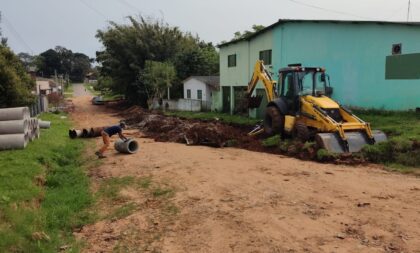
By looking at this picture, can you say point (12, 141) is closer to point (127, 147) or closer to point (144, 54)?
point (127, 147)

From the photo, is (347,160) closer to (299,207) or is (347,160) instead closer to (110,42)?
(299,207)

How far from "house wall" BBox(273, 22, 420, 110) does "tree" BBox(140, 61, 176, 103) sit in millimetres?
16493

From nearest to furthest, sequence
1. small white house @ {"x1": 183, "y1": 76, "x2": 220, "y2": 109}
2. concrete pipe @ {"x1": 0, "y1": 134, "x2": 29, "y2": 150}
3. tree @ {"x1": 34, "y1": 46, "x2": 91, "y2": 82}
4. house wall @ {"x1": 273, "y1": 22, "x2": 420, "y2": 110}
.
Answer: concrete pipe @ {"x1": 0, "y1": 134, "x2": 29, "y2": 150}, house wall @ {"x1": 273, "y1": 22, "x2": 420, "y2": 110}, small white house @ {"x1": 183, "y1": 76, "x2": 220, "y2": 109}, tree @ {"x1": 34, "y1": 46, "x2": 91, "y2": 82}

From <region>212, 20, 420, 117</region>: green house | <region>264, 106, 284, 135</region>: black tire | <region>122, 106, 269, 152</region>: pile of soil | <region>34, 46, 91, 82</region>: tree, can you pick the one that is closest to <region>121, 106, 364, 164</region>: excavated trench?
<region>122, 106, 269, 152</region>: pile of soil

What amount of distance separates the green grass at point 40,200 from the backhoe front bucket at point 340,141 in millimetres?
7143

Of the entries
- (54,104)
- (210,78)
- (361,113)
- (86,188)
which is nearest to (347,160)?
(86,188)

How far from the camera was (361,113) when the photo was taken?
20.9 meters

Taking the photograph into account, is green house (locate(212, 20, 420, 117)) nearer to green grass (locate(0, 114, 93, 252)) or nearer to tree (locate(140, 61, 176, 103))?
green grass (locate(0, 114, 93, 252))

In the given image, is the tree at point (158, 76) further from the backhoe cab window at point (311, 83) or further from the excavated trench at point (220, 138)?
the backhoe cab window at point (311, 83)

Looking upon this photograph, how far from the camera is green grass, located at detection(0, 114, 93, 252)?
7.24 metres

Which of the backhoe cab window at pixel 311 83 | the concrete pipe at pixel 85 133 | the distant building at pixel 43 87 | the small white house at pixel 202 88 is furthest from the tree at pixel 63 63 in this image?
the backhoe cab window at pixel 311 83

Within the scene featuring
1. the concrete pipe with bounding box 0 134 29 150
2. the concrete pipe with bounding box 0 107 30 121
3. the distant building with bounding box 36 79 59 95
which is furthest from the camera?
the distant building with bounding box 36 79 59 95

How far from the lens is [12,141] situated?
562 inches

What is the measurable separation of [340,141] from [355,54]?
10.5 meters
